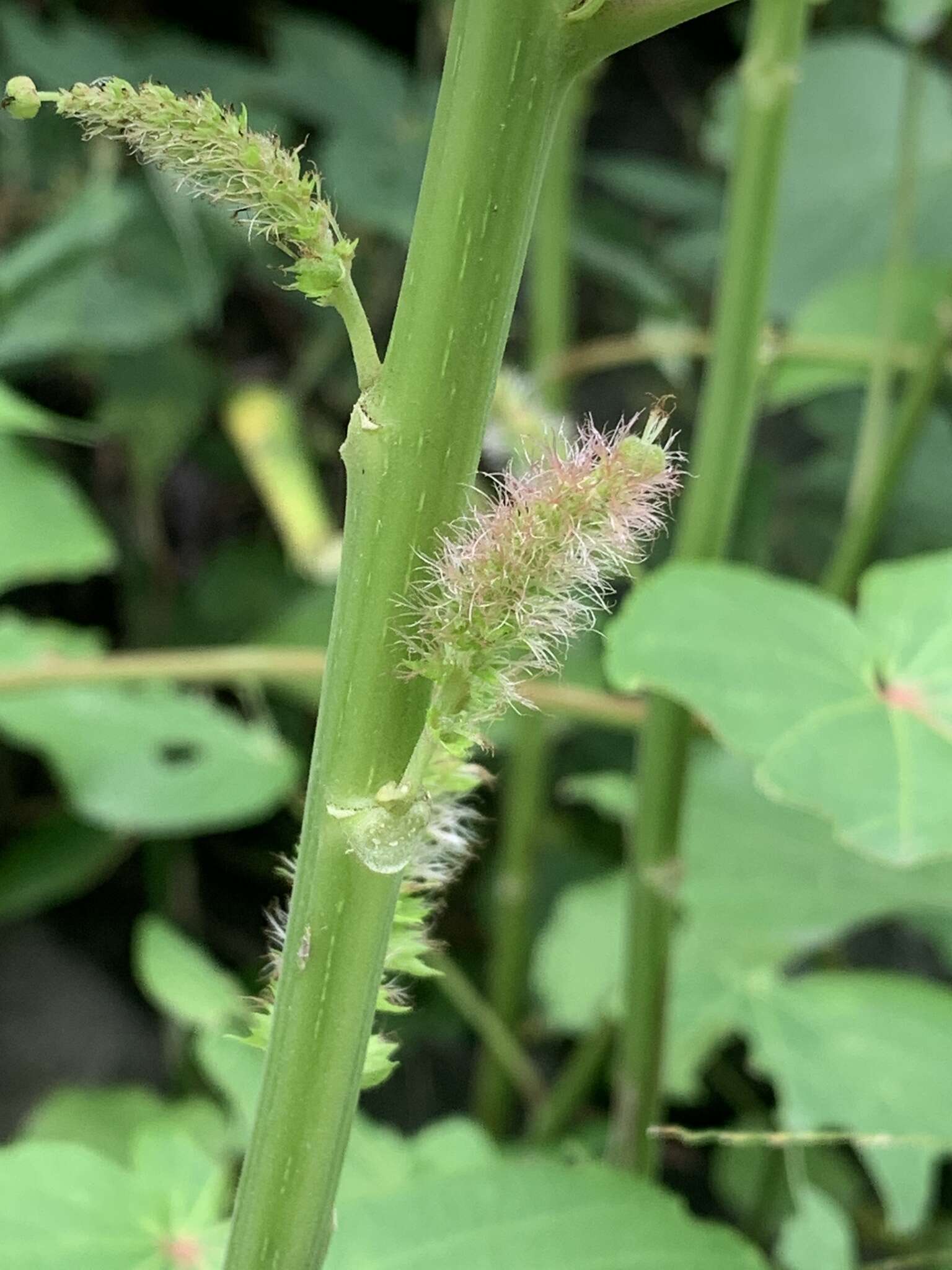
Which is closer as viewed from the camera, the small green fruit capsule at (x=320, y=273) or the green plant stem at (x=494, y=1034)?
the small green fruit capsule at (x=320, y=273)

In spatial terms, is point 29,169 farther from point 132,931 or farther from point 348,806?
point 348,806

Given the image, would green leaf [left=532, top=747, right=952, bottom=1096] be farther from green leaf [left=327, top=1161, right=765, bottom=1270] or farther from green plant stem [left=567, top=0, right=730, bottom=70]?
green plant stem [left=567, top=0, right=730, bottom=70]

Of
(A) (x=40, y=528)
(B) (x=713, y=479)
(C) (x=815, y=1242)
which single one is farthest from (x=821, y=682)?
(A) (x=40, y=528)

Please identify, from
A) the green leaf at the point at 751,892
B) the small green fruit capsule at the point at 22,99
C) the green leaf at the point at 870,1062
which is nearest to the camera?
the small green fruit capsule at the point at 22,99

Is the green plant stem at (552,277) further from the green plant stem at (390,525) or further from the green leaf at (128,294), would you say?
the green plant stem at (390,525)

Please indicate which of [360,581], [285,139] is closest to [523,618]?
[360,581]

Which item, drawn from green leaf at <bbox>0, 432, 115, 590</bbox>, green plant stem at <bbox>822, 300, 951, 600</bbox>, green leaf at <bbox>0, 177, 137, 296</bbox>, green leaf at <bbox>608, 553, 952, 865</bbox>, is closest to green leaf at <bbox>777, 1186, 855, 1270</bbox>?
green leaf at <bbox>608, 553, 952, 865</bbox>

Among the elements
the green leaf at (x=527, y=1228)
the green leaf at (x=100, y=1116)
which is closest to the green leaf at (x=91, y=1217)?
the green leaf at (x=527, y=1228)

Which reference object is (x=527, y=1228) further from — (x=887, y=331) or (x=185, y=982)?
(x=887, y=331)
